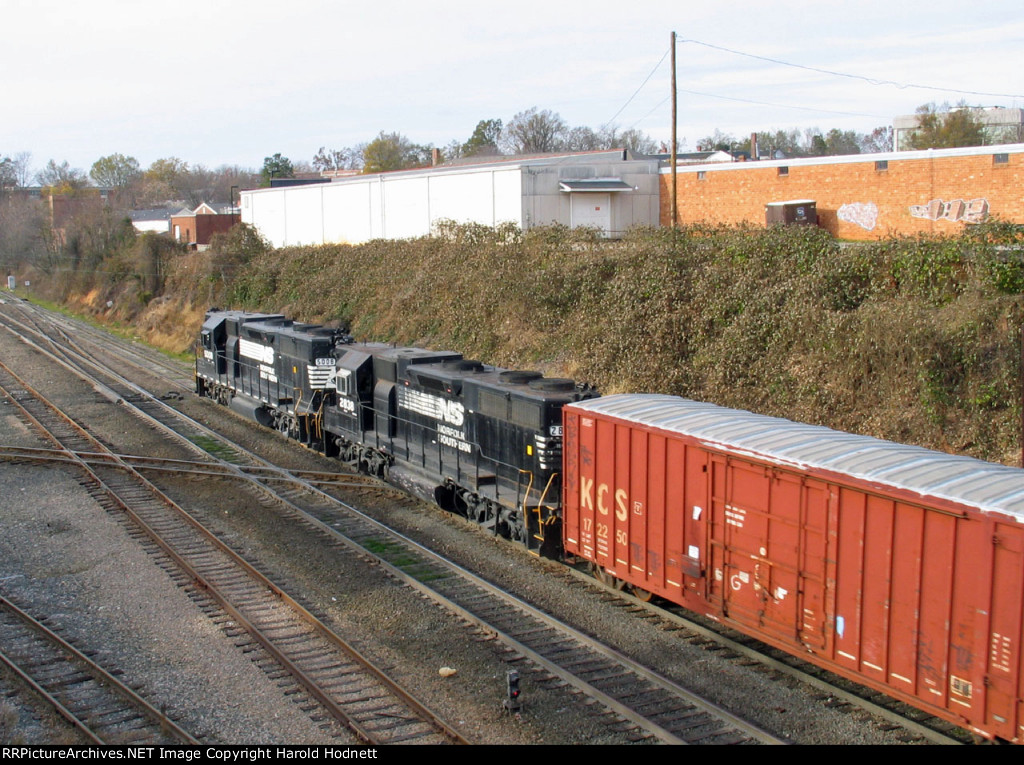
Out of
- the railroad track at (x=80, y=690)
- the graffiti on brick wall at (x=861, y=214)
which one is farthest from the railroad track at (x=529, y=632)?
the graffiti on brick wall at (x=861, y=214)

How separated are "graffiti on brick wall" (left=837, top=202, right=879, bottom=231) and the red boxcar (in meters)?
19.8

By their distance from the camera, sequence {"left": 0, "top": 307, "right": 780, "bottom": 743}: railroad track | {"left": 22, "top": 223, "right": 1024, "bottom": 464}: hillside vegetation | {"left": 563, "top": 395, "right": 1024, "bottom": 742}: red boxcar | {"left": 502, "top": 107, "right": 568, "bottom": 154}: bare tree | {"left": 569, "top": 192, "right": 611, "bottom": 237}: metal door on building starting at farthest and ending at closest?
1. {"left": 502, "top": 107, "right": 568, "bottom": 154}: bare tree
2. {"left": 569, "top": 192, "right": 611, "bottom": 237}: metal door on building
3. {"left": 22, "top": 223, "right": 1024, "bottom": 464}: hillside vegetation
4. {"left": 0, "top": 307, "right": 780, "bottom": 743}: railroad track
5. {"left": 563, "top": 395, "right": 1024, "bottom": 742}: red boxcar

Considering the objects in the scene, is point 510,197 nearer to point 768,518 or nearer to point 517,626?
point 517,626

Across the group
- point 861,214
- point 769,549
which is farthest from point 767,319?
point 769,549

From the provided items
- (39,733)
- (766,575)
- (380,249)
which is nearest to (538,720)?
(766,575)

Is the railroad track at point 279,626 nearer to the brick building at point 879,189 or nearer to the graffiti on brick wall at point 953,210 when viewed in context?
the brick building at point 879,189

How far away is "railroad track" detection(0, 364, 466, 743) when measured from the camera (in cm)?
968

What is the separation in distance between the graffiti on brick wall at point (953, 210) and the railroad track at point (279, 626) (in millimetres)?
23308

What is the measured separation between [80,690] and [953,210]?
26806 millimetres

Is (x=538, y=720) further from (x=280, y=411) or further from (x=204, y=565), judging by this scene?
(x=280, y=411)

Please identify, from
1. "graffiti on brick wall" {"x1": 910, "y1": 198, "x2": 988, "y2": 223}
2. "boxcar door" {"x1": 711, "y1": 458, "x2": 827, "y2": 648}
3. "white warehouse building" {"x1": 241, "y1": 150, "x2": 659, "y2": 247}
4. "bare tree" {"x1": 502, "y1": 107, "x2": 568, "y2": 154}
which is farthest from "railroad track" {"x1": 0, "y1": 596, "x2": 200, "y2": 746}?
"bare tree" {"x1": 502, "y1": 107, "x2": 568, "y2": 154}

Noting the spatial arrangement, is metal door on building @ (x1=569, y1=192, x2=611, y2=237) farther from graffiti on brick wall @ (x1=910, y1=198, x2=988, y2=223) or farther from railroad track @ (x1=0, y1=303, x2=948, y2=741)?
railroad track @ (x1=0, y1=303, x2=948, y2=741)

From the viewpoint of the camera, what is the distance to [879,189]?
95.5 ft

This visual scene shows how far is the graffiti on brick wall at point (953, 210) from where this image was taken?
2662 centimetres
